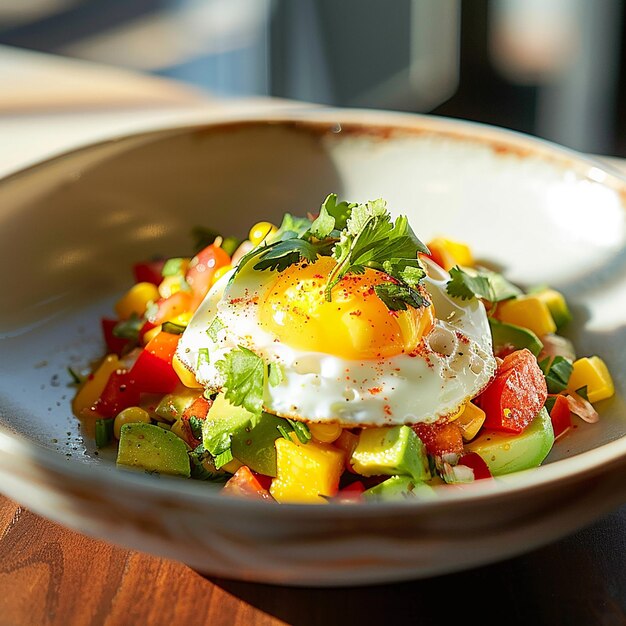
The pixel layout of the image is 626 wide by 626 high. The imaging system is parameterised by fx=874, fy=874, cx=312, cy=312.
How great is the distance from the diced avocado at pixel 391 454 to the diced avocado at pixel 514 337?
1.87 ft

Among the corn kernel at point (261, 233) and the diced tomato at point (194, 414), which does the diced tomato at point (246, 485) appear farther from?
the corn kernel at point (261, 233)

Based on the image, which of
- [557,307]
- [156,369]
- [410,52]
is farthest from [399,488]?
[410,52]

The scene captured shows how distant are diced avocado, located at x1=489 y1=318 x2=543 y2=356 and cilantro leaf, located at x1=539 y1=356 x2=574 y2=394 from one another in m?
0.05

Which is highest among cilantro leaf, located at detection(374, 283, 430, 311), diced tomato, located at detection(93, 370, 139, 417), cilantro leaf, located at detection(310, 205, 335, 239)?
cilantro leaf, located at detection(310, 205, 335, 239)

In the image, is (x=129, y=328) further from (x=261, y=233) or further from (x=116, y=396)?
(x=261, y=233)

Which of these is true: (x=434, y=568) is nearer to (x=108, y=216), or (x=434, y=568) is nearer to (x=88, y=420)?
(x=88, y=420)

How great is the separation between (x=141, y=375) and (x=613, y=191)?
145 centimetres

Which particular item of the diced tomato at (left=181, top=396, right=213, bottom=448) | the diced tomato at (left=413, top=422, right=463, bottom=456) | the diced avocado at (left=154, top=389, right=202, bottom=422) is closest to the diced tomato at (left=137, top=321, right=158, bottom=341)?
the diced avocado at (left=154, top=389, right=202, bottom=422)

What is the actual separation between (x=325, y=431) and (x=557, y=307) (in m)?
0.96

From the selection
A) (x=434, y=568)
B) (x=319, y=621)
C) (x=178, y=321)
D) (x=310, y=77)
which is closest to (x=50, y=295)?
(x=178, y=321)

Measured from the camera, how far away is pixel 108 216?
2834 mm

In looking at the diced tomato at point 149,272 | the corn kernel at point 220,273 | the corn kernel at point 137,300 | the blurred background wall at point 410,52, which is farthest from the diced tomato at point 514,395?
the blurred background wall at point 410,52

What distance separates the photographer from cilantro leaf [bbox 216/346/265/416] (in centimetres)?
182

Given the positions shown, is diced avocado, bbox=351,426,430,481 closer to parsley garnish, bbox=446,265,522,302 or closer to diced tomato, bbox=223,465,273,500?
diced tomato, bbox=223,465,273,500
